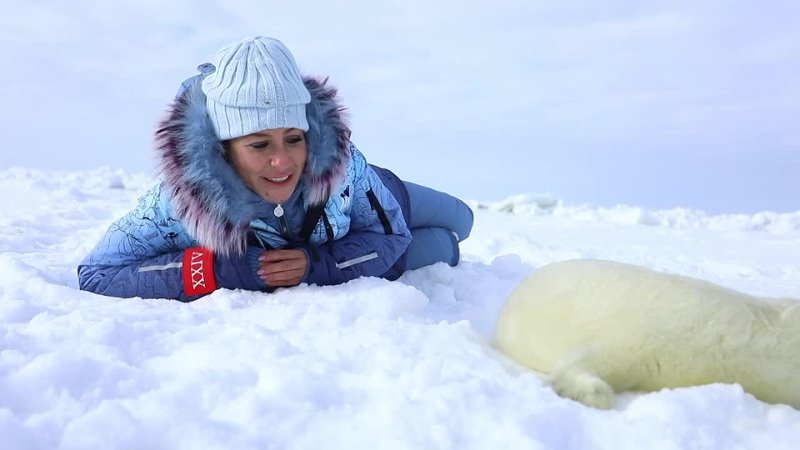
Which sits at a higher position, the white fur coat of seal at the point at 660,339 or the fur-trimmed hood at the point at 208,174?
the fur-trimmed hood at the point at 208,174

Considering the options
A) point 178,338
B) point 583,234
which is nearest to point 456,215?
point 178,338

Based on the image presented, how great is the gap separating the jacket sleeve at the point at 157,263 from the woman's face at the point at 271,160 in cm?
34

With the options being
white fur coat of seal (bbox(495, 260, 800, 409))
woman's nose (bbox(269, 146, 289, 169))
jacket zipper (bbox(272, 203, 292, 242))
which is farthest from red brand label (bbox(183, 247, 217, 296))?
white fur coat of seal (bbox(495, 260, 800, 409))

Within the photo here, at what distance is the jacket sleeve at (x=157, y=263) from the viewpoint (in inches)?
118

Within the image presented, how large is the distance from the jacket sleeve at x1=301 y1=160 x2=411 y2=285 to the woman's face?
1.23 ft

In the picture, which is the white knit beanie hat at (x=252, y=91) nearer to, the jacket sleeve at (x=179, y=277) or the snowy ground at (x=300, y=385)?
the jacket sleeve at (x=179, y=277)

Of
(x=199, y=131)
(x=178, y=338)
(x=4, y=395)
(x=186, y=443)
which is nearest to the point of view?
(x=186, y=443)

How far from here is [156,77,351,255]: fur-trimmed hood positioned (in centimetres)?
288

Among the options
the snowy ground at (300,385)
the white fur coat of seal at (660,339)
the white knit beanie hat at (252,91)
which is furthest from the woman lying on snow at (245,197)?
the white fur coat of seal at (660,339)

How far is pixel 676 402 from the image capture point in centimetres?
169

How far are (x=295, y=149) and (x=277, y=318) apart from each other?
33.4 inches

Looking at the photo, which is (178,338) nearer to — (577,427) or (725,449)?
(577,427)

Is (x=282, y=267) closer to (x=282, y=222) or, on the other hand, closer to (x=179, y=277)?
(x=282, y=222)

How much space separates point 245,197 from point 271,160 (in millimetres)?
206
